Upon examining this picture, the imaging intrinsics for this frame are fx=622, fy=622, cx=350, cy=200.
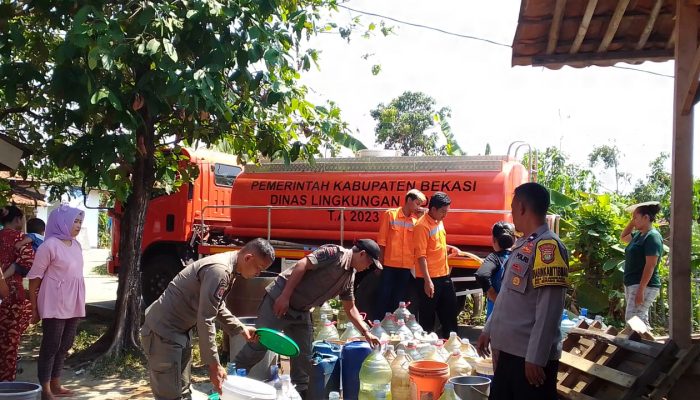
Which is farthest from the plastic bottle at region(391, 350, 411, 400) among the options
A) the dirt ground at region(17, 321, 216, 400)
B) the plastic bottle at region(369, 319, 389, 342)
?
the dirt ground at region(17, 321, 216, 400)

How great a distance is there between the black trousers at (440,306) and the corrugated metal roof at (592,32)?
2766 mm

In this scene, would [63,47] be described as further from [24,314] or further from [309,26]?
[309,26]

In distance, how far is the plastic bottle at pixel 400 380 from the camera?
14.6 feet

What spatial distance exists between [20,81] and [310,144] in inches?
127

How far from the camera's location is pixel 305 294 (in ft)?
16.1

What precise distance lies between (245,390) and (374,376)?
119 cm

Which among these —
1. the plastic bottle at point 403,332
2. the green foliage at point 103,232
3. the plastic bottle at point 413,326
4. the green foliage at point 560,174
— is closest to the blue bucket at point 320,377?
the plastic bottle at point 403,332

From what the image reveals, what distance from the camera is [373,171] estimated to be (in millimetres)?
9695

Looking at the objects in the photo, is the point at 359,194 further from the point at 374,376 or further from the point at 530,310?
the point at 530,310

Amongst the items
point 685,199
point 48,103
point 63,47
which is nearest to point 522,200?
point 685,199

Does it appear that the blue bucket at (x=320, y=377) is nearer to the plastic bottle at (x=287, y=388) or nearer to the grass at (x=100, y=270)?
the plastic bottle at (x=287, y=388)

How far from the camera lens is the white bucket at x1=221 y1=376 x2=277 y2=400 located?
3461 millimetres

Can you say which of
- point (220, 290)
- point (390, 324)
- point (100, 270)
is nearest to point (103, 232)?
point (100, 270)

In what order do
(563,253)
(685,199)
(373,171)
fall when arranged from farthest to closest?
(373,171) < (685,199) < (563,253)
